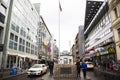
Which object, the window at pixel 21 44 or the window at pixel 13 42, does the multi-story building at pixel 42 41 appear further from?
the window at pixel 13 42

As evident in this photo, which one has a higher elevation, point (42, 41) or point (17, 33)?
point (42, 41)

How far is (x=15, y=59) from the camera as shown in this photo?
31.2 meters

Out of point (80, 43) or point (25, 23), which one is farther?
point (80, 43)

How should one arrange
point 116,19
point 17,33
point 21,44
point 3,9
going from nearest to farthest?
point 116,19 < point 3,9 < point 17,33 < point 21,44

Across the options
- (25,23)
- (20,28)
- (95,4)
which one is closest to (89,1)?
(95,4)

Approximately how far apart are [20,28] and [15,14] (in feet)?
13.5

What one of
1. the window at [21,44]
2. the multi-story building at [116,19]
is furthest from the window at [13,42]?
the multi-story building at [116,19]

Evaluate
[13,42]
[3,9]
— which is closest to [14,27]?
[13,42]

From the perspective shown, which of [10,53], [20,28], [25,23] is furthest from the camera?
[25,23]

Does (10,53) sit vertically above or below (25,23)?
below

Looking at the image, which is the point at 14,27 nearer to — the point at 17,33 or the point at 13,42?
the point at 17,33

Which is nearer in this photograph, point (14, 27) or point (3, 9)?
point (3, 9)

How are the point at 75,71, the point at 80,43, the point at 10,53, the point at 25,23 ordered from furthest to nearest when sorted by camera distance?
1. the point at 80,43
2. the point at 25,23
3. the point at 10,53
4. the point at 75,71

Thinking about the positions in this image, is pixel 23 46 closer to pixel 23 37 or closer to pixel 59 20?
pixel 23 37
